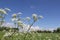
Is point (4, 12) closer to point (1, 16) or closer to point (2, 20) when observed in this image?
point (1, 16)

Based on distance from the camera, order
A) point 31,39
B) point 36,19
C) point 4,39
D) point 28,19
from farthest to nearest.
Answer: point 31,39 < point 4,39 < point 28,19 < point 36,19

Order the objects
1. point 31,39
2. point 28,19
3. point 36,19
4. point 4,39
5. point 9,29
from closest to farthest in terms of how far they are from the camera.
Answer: point 36,19
point 28,19
point 4,39
point 9,29
point 31,39

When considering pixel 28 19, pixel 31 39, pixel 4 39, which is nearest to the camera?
pixel 28 19

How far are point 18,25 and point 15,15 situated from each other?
230 millimetres

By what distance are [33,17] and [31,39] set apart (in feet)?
15.9

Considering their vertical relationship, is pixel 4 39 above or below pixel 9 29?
below

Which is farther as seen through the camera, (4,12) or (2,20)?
(2,20)

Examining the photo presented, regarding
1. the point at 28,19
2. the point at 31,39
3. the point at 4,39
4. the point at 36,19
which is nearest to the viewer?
the point at 36,19

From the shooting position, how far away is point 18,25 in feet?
13.2

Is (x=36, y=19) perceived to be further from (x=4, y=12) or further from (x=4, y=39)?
(x=4, y=39)

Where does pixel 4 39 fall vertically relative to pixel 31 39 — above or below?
below

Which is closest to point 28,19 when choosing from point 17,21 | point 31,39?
point 17,21

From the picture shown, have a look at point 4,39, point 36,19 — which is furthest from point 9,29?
point 36,19

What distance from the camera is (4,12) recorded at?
4094 millimetres
